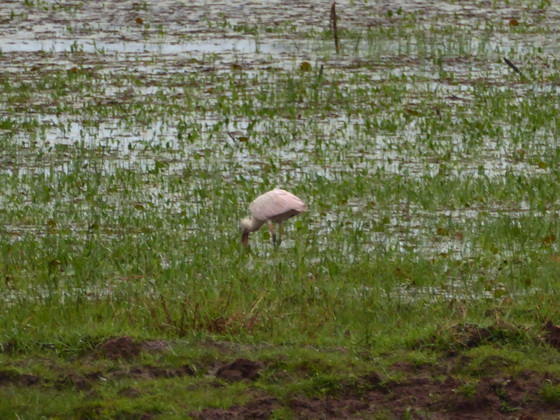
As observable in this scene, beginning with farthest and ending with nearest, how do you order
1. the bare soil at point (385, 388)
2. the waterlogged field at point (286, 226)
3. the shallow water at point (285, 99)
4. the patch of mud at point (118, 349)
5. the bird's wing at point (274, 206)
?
the shallow water at point (285, 99)
the bird's wing at point (274, 206)
the patch of mud at point (118, 349)
the waterlogged field at point (286, 226)
the bare soil at point (385, 388)

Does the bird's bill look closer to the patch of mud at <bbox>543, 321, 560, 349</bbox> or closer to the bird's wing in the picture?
the bird's wing

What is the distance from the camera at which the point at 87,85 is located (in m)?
15.2

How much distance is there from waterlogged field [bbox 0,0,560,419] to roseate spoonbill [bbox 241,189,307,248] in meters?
0.16

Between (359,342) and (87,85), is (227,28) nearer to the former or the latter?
(87,85)

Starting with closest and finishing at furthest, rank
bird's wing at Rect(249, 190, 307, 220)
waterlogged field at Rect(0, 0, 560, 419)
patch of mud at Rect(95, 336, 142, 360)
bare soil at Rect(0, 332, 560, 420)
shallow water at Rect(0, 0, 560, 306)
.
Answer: bare soil at Rect(0, 332, 560, 420) < waterlogged field at Rect(0, 0, 560, 419) < patch of mud at Rect(95, 336, 142, 360) < bird's wing at Rect(249, 190, 307, 220) < shallow water at Rect(0, 0, 560, 306)

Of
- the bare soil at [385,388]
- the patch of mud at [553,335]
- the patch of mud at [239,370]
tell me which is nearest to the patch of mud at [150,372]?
the bare soil at [385,388]

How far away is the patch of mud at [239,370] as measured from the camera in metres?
6.01

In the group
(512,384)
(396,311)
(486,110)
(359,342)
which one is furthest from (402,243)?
(486,110)

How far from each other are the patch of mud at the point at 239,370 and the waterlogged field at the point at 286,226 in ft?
0.04

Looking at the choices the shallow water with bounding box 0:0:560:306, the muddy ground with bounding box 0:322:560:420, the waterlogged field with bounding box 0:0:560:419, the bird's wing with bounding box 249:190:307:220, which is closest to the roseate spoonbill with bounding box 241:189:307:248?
the bird's wing with bounding box 249:190:307:220

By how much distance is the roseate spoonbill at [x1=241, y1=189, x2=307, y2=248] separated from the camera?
8672 millimetres

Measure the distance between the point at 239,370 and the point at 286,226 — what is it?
358 centimetres

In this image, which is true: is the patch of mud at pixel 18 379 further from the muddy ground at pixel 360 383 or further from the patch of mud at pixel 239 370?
the patch of mud at pixel 239 370

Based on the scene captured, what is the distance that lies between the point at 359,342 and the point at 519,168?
520 centimetres
